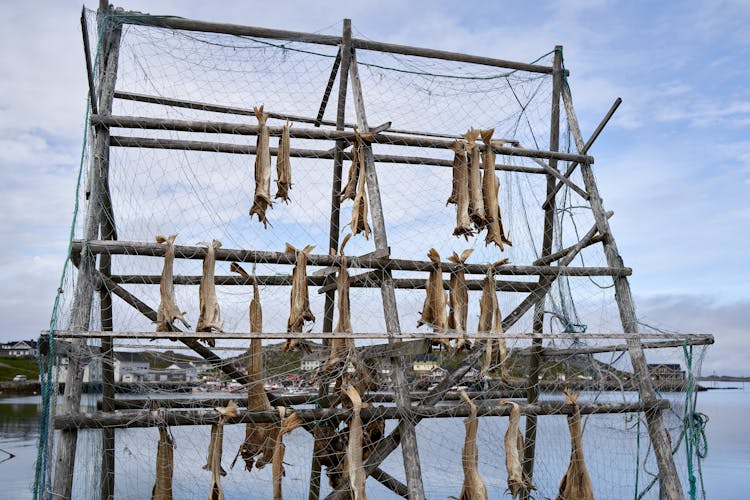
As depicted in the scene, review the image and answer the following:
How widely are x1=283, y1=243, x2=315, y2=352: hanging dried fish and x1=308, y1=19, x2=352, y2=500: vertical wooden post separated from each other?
85.6 inches

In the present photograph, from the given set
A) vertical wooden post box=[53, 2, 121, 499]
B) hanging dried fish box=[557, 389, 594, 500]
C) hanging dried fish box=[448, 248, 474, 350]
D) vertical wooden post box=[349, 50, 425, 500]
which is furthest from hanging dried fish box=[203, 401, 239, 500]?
hanging dried fish box=[557, 389, 594, 500]

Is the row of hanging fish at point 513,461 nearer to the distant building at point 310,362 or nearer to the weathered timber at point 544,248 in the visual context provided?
the distant building at point 310,362

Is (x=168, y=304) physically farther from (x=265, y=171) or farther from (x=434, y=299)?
(x=434, y=299)

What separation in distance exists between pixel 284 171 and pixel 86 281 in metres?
2.59

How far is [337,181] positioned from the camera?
1080 cm

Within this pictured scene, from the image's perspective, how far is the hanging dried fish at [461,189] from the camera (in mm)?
9391

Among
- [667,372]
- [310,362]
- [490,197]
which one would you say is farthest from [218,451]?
[667,372]

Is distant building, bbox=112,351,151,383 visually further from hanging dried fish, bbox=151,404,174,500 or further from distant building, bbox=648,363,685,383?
distant building, bbox=648,363,685,383

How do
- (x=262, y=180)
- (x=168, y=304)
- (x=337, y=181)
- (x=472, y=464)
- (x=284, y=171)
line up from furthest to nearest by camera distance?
(x=337, y=181), (x=284, y=171), (x=262, y=180), (x=472, y=464), (x=168, y=304)

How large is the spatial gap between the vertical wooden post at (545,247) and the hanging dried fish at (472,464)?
126 inches

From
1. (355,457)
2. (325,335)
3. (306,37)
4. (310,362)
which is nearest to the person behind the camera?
(325,335)

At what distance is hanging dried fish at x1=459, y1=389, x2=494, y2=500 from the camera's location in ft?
27.8

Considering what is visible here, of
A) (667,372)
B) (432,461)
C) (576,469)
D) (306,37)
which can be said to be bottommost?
(432,461)

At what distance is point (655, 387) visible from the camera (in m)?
9.96
